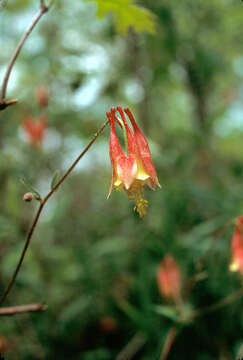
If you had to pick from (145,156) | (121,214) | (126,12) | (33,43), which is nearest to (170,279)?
(121,214)

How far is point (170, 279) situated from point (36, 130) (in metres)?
1.59

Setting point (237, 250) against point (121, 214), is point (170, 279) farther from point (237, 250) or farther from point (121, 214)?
point (121, 214)

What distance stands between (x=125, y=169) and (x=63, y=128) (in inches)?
89.8

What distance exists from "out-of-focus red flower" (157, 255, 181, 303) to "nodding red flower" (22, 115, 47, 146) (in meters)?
1.45

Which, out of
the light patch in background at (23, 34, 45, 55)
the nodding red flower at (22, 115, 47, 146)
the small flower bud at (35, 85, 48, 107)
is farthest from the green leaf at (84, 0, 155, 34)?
the light patch in background at (23, 34, 45, 55)

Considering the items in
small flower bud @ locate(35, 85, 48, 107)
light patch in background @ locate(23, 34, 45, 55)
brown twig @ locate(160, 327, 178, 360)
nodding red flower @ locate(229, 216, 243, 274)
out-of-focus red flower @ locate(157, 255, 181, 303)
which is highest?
light patch in background @ locate(23, 34, 45, 55)

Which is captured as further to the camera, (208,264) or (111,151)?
(208,264)

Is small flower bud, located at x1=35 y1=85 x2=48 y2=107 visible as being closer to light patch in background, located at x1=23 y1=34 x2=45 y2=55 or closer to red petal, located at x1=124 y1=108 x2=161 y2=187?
light patch in background, located at x1=23 y1=34 x2=45 y2=55

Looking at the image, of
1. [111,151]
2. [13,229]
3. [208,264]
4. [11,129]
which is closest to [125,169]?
[111,151]

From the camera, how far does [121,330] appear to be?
2182 mm

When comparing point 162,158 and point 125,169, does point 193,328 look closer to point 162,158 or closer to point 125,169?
point 162,158

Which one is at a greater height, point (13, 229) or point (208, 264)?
point (13, 229)

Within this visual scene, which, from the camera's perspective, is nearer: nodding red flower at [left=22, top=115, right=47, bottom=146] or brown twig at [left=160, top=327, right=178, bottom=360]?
brown twig at [left=160, top=327, right=178, bottom=360]

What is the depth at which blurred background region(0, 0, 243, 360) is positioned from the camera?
1895 millimetres
